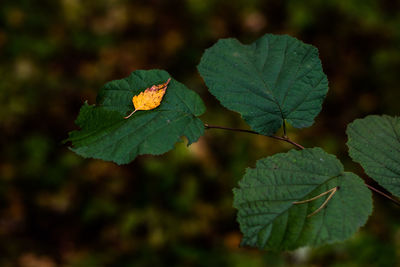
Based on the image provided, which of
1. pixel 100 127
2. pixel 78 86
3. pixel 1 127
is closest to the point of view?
pixel 100 127

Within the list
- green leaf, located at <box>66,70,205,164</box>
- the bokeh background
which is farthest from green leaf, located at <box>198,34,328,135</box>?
the bokeh background

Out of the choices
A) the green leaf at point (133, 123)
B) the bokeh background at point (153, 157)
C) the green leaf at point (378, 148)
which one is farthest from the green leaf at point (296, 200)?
the bokeh background at point (153, 157)

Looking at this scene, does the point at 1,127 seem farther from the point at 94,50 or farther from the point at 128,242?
the point at 128,242

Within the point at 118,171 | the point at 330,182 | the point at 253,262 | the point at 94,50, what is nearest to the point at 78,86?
the point at 94,50

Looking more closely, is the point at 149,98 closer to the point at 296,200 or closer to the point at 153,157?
the point at 296,200

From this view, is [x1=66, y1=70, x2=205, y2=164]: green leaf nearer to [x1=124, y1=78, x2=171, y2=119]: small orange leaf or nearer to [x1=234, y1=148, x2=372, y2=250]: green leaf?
[x1=124, y1=78, x2=171, y2=119]: small orange leaf

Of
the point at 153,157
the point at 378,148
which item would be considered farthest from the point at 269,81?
the point at 153,157
